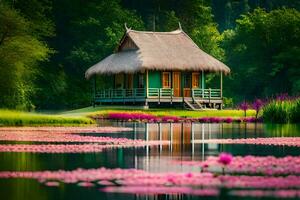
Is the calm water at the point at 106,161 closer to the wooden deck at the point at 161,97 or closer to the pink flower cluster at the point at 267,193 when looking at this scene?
the pink flower cluster at the point at 267,193

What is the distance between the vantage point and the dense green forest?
7650 cm

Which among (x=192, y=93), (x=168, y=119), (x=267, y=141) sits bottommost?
(x=168, y=119)

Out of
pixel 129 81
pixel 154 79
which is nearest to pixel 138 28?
pixel 129 81

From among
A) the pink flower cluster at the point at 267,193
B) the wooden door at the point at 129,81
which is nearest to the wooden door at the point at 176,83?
the wooden door at the point at 129,81

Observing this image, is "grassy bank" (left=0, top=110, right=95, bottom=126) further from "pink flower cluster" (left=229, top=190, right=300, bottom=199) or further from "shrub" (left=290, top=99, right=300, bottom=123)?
"pink flower cluster" (left=229, top=190, right=300, bottom=199)

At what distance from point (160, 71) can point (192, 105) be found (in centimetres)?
463

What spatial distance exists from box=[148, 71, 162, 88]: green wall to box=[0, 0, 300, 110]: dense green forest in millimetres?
8339

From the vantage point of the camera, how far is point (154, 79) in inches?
2719

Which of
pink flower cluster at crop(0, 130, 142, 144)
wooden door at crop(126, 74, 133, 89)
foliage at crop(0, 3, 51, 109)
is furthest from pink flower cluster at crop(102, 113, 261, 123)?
pink flower cluster at crop(0, 130, 142, 144)

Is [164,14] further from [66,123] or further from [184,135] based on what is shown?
[184,135]

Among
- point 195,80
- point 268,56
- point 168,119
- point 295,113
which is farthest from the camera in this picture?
point 268,56

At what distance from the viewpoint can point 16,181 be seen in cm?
1794

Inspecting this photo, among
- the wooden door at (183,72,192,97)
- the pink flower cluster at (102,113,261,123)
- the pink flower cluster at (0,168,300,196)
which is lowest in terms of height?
the pink flower cluster at (102,113,261,123)

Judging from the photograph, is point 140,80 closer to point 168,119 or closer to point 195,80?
point 195,80
